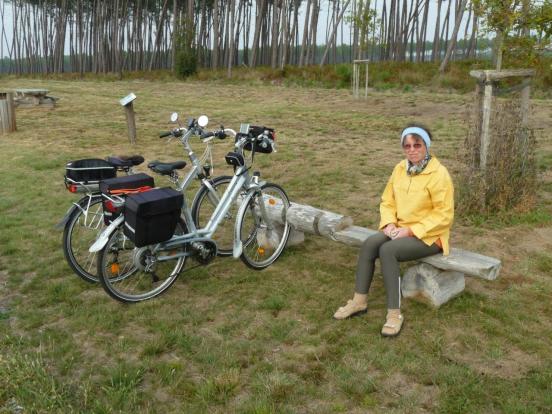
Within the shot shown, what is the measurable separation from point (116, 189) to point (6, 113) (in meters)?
10.4

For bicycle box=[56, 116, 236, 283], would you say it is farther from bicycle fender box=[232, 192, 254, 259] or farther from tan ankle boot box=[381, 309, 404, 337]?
tan ankle boot box=[381, 309, 404, 337]

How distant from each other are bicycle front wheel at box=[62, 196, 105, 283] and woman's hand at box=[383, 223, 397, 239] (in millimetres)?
2371

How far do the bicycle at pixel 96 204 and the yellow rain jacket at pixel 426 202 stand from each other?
1.65 m

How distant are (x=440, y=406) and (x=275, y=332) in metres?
1.32

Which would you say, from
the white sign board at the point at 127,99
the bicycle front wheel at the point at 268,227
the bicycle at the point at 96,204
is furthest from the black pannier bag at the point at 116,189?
the white sign board at the point at 127,99

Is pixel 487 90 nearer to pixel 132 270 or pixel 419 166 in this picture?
pixel 419 166

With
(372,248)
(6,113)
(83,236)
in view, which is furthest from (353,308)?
(6,113)

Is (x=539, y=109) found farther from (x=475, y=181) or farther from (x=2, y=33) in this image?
(x=2, y=33)

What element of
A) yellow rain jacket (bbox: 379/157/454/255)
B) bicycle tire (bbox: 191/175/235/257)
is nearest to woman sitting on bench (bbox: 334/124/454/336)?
yellow rain jacket (bbox: 379/157/454/255)

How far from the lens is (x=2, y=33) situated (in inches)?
2411

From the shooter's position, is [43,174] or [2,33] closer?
[43,174]

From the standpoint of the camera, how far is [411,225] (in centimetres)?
427

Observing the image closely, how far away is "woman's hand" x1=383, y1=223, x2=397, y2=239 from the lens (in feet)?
13.8

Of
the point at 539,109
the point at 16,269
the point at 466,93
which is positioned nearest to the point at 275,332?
the point at 16,269
